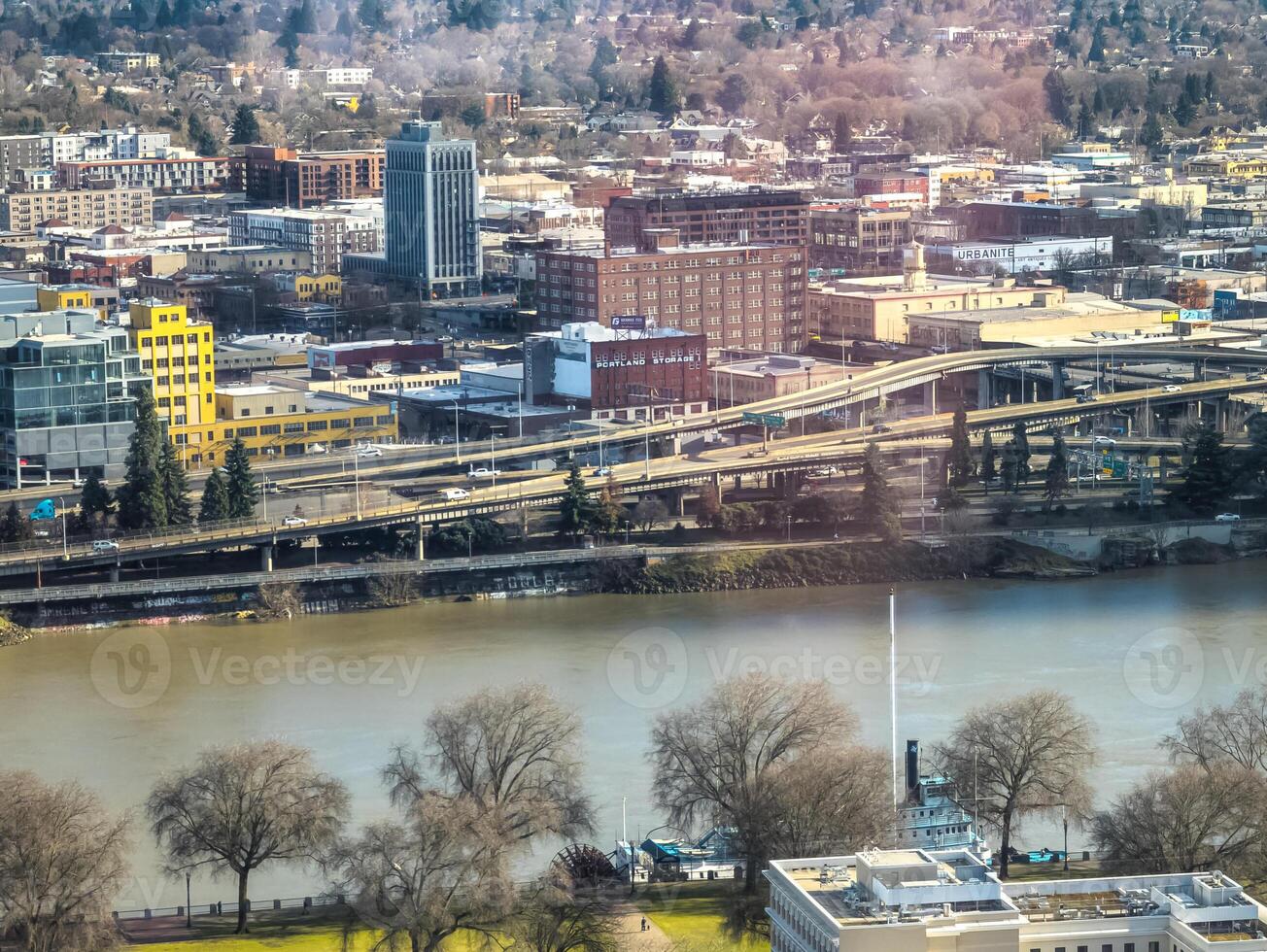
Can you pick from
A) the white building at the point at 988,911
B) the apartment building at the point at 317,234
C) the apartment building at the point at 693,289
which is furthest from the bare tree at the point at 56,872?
the apartment building at the point at 317,234

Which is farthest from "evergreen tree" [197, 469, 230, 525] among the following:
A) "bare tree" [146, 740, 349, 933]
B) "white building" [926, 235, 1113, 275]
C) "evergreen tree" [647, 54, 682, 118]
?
"evergreen tree" [647, 54, 682, 118]

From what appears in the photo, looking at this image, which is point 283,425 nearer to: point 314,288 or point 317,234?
point 314,288

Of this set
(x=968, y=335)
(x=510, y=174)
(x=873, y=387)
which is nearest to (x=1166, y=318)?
(x=968, y=335)

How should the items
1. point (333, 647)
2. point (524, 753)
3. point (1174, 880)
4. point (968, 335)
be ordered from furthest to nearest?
point (968, 335)
point (333, 647)
point (524, 753)
point (1174, 880)

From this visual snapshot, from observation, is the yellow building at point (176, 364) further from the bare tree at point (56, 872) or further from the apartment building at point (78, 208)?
the apartment building at point (78, 208)

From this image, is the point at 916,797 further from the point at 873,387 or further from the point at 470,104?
the point at 470,104

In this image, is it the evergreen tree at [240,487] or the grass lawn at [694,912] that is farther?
the evergreen tree at [240,487]
